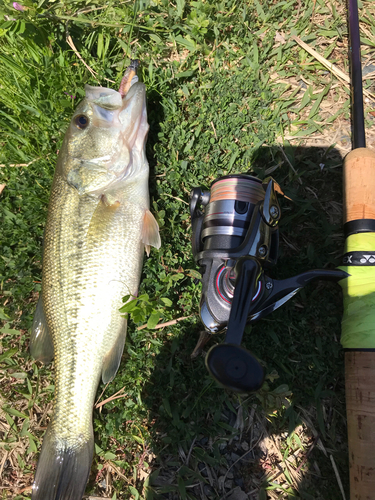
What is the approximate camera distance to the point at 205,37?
3.29m

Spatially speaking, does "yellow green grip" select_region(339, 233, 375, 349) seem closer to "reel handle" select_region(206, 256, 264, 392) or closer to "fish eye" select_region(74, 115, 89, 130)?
"reel handle" select_region(206, 256, 264, 392)

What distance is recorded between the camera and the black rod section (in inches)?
104

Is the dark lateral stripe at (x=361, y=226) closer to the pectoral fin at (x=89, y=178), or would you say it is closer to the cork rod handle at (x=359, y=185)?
Result: the cork rod handle at (x=359, y=185)

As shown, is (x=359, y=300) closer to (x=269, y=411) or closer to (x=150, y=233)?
(x=269, y=411)

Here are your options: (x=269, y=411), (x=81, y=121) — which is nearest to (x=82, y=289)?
(x=81, y=121)

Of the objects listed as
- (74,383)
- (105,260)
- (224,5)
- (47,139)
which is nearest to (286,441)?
(74,383)

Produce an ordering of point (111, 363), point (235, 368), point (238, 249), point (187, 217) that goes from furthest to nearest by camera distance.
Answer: point (187, 217) < point (111, 363) < point (238, 249) < point (235, 368)

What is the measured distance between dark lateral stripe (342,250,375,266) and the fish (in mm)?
1379

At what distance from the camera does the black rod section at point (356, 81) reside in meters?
2.64

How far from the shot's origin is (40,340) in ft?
8.87

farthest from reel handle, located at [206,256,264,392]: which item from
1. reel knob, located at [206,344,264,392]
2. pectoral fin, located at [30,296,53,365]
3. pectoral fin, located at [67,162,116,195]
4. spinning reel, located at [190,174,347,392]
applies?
pectoral fin, located at [30,296,53,365]

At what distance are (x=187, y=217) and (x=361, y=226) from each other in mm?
1386

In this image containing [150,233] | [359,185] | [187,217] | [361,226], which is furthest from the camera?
[187,217]

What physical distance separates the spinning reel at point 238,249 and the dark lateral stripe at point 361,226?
327 mm
